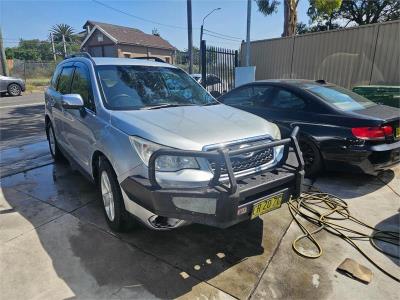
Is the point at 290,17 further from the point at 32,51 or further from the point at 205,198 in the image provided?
the point at 32,51

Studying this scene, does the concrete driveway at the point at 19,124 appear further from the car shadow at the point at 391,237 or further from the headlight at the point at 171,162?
the car shadow at the point at 391,237

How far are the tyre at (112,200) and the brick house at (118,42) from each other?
37742 millimetres

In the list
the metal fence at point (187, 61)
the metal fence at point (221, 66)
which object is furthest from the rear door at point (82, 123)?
the metal fence at point (187, 61)

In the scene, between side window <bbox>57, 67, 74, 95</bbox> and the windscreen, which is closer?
the windscreen

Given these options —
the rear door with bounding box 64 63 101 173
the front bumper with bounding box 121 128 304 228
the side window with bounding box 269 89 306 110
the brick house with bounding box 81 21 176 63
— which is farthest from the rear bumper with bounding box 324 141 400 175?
the brick house with bounding box 81 21 176 63

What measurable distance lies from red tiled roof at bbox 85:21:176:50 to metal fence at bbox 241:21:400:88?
3095 cm

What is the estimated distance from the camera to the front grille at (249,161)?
108 inches

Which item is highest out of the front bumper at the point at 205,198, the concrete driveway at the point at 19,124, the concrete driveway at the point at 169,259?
the front bumper at the point at 205,198

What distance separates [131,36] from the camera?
42.8m

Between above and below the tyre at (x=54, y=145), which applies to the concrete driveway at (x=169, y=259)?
below

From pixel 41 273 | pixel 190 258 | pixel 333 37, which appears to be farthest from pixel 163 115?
pixel 333 37

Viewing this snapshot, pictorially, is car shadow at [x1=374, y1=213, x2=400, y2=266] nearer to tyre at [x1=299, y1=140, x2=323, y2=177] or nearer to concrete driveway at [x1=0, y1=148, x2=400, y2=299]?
concrete driveway at [x1=0, y1=148, x2=400, y2=299]

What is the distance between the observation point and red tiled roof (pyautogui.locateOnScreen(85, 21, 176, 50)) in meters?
40.2

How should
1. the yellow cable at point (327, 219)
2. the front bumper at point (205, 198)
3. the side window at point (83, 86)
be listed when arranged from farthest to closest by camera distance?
the side window at point (83, 86) < the yellow cable at point (327, 219) < the front bumper at point (205, 198)
